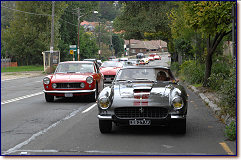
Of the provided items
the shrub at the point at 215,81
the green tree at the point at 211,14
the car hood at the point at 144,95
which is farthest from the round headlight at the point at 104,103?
the shrub at the point at 215,81

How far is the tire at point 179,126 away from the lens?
26.2 ft

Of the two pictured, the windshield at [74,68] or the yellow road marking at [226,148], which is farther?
the windshield at [74,68]

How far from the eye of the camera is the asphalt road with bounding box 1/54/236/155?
685cm

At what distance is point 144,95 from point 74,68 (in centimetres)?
782

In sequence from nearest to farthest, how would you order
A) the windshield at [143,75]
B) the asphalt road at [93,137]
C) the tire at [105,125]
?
the asphalt road at [93,137] → the tire at [105,125] → the windshield at [143,75]

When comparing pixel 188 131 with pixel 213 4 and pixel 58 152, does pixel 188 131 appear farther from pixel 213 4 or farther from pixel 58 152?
pixel 213 4

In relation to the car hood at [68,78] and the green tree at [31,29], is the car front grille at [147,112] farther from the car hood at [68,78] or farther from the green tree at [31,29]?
the green tree at [31,29]

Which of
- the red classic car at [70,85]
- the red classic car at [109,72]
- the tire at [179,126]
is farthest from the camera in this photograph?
the red classic car at [109,72]

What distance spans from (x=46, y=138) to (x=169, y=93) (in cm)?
269

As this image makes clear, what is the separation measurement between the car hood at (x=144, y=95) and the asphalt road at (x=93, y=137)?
702 millimetres

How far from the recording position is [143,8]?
3809 centimetres

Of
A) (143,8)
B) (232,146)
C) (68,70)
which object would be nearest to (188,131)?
(232,146)

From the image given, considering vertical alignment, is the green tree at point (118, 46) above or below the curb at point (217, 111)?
above

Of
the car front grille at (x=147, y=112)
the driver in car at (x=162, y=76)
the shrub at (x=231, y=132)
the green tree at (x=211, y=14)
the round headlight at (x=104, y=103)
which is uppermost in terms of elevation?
the green tree at (x=211, y=14)
